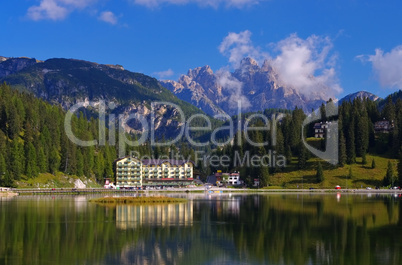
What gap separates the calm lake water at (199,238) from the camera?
4462 cm

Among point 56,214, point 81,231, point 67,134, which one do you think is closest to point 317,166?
point 67,134

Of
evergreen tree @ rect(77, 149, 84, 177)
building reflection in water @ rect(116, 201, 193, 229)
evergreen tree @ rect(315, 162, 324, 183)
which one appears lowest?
building reflection in water @ rect(116, 201, 193, 229)

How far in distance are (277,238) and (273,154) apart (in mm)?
139479

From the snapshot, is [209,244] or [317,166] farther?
[317,166]

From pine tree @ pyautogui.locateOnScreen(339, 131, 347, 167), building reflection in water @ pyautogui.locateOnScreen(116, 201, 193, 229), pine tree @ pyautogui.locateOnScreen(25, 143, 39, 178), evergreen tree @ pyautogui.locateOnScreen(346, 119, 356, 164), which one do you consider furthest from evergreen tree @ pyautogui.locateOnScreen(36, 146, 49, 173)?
evergreen tree @ pyautogui.locateOnScreen(346, 119, 356, 164)

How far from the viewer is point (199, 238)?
5634 cm

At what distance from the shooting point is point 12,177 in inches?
5960

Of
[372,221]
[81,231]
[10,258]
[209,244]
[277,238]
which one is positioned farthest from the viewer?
[372,221]

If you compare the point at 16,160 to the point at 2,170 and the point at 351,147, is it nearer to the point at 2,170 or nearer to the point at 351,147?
the point at 2,170

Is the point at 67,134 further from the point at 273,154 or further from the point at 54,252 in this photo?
the point at 54,252

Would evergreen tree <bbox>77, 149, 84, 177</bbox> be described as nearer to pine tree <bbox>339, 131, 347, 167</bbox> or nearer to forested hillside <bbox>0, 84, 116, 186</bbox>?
forested hillside <bbox>0, 84, 116, 186</bbox>

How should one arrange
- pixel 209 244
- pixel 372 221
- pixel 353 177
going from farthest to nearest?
pixel 353 177 < pixel 372 221 < pixel 209 244

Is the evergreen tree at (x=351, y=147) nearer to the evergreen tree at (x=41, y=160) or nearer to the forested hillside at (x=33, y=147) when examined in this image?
the forested hillside at (x=33, y=147)

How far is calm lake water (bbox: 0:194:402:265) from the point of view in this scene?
44625 mm
